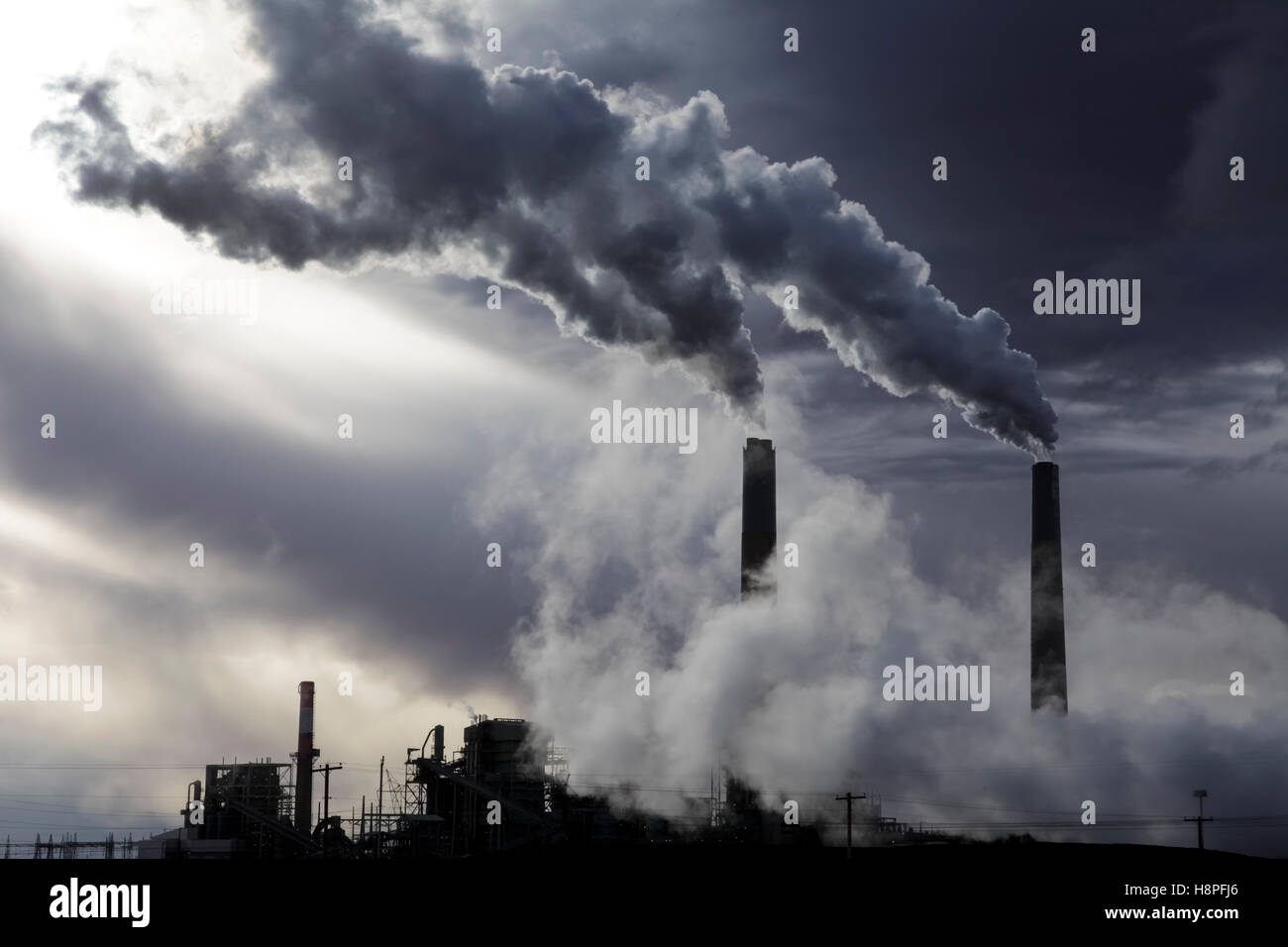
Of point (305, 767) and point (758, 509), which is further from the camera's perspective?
point (305, 767)

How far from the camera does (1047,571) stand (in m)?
81.1

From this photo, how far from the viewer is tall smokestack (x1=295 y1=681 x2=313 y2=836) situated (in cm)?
8944

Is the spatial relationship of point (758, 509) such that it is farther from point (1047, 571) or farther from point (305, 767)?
point (305, 767)

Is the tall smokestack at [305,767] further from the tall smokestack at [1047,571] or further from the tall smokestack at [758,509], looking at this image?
the tall smokestack at [1047,571]

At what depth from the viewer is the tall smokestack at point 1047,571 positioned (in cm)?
8062

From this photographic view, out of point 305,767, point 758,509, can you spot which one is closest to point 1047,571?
point 758,509

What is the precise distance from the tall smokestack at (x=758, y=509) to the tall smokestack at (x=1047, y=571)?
14.8 meters

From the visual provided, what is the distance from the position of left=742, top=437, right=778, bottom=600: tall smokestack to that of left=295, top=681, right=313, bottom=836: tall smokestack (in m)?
30.3

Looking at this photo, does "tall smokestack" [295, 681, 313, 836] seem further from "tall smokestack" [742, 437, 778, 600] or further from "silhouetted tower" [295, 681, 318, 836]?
"tall smokestack" [742, 437, 778, 600]

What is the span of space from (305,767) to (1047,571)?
150ft

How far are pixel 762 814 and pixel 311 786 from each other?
27.6 m
